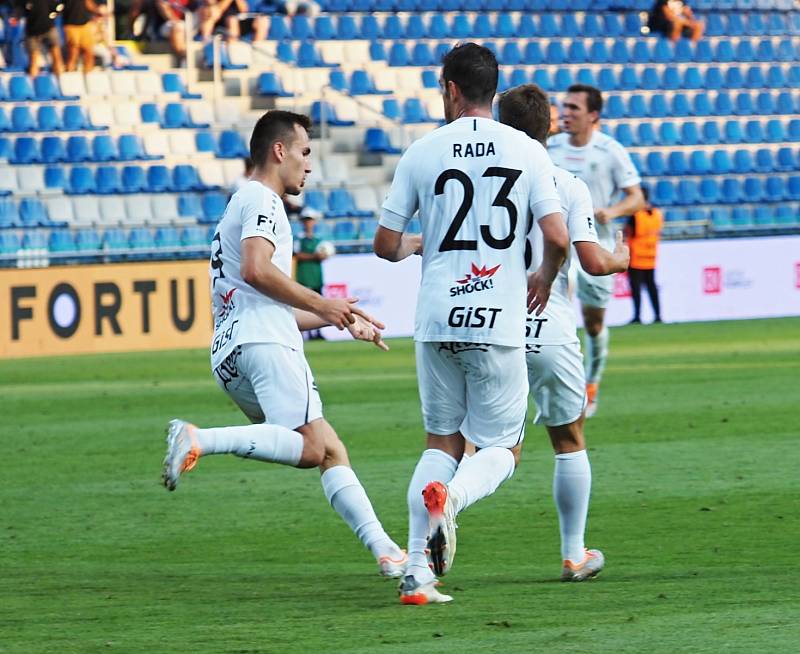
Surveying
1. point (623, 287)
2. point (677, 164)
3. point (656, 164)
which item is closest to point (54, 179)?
point (623, 287)

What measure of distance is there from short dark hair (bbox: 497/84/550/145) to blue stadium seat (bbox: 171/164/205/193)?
2000 cm

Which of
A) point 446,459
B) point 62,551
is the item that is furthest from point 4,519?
point 446,459

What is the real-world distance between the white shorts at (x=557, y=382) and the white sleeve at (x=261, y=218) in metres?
1.18

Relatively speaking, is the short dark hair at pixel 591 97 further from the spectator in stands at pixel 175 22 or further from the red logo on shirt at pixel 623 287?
the spectator in stands at pixel 175 22

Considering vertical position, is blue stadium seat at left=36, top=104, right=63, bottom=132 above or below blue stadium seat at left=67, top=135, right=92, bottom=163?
above

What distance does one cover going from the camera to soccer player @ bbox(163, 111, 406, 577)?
624 centimetres

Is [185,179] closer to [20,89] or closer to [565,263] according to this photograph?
[20,89]

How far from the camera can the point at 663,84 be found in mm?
33312

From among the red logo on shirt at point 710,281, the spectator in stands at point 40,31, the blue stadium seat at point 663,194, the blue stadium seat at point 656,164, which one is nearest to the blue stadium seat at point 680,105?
the blue stadium seat at point 656,164

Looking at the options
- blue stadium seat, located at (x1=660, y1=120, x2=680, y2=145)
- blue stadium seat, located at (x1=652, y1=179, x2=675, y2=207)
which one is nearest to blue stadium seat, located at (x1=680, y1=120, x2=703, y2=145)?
blue stadium seat, located at (x1=660, y1=120, x2=680, y2=145)

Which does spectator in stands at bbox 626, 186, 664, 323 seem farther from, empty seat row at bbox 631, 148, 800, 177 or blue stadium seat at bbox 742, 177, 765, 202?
blue stadium seat at bbox 742, 177, 765, 202

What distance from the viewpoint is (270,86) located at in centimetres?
2923

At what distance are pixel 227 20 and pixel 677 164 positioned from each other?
8.91 metres

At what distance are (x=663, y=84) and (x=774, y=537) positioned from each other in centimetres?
2667
